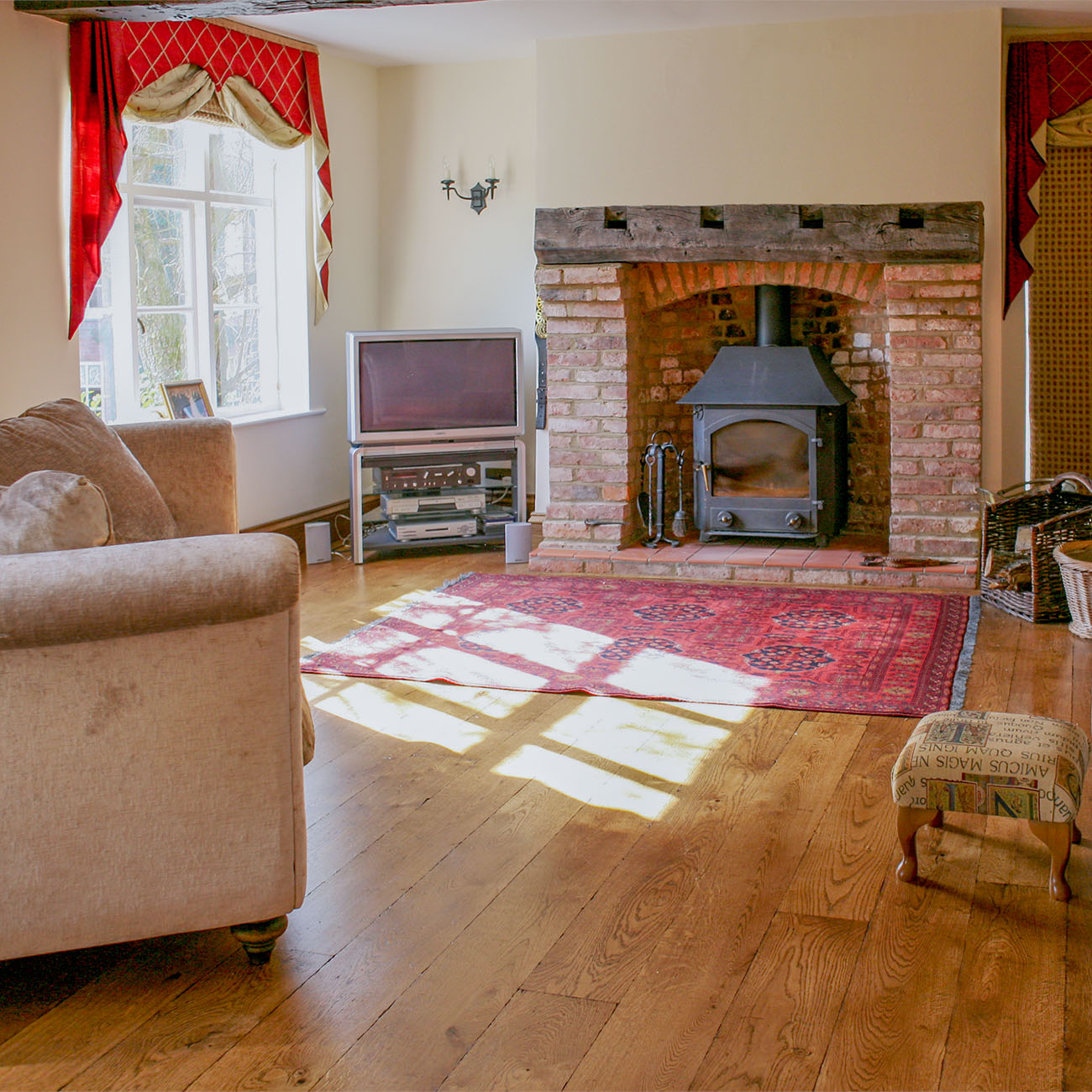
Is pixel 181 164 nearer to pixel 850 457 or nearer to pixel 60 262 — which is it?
pixel 60 262

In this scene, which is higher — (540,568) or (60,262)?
(60,262)

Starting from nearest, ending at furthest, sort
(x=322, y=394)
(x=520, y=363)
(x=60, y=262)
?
(x=60, y=262), (x=520, y=363), (x=322, y=394)

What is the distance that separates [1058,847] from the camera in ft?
8.22

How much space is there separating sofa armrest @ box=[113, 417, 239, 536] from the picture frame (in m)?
2.09

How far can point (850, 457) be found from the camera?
6.24m

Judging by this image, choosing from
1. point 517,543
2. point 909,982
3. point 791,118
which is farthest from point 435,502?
point 909,982

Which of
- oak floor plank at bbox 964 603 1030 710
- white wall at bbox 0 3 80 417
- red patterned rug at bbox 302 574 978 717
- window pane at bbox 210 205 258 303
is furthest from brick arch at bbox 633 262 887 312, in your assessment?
white wall at bbox 0 3 80 417

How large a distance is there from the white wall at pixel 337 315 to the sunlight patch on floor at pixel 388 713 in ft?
7.53

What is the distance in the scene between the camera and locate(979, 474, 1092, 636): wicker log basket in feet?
15.6

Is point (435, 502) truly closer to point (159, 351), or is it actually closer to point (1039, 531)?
point (159, 351)

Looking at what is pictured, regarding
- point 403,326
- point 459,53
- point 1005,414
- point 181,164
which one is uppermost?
point 459,53

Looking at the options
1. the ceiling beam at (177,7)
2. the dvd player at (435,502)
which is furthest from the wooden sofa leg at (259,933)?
the dvd player at (435,502)

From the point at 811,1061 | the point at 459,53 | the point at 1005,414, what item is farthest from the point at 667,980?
the point at 459,53

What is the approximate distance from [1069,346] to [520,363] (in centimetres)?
252
